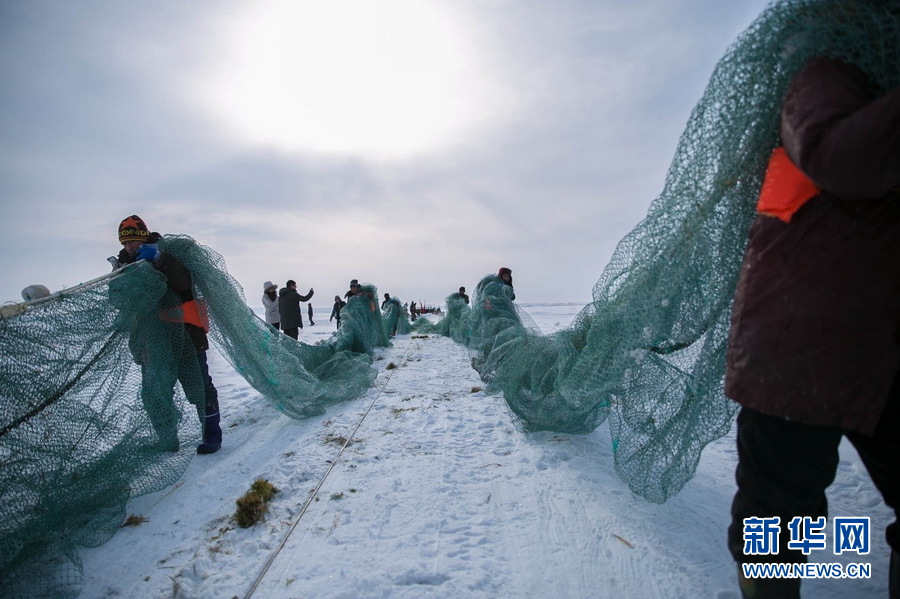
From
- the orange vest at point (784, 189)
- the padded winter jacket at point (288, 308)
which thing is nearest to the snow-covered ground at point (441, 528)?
the orange vest at point (784, 189)

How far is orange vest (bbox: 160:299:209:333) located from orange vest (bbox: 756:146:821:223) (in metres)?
3.81

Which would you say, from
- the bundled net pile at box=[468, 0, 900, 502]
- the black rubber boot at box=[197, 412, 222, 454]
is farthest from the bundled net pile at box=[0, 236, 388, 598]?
the bundled net pile at box=[468, 0, 900, 502]

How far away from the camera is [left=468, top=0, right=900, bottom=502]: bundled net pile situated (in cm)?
130

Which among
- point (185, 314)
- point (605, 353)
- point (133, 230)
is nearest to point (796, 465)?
point (605, 353)

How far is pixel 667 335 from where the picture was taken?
7.06 ft

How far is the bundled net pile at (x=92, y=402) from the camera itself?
213 centimetres

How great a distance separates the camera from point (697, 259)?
1.93 meters

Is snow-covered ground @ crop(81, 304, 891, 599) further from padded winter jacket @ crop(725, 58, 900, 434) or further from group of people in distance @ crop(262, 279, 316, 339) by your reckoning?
group of people in distance @ crop(262, 279, 316, 339)

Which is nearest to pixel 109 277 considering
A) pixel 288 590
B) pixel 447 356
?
pixel 288 590

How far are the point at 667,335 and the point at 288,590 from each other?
2.13m

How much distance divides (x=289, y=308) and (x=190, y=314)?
5985 mm

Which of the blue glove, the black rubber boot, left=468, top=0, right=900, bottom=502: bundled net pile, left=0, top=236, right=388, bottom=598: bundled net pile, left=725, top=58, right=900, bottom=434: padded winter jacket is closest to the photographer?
left=725, top=58, right=900, bottom=434: padded winter jacket

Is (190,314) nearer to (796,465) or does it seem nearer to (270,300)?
(796,465)

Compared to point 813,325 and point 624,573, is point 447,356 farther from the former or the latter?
point 813,325
